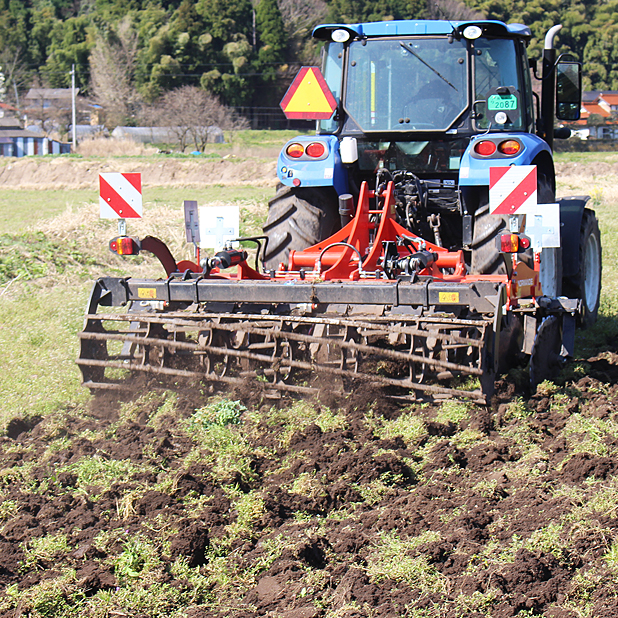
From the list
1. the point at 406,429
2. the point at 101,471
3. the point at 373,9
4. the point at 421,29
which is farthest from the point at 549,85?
the point at 373,9

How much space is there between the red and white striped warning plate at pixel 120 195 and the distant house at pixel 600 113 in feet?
163

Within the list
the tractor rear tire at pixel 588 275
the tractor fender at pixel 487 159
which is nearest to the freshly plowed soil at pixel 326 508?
the tractor fender at pixel 487 159

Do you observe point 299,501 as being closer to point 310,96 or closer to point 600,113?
point 310,96

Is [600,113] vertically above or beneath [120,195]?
above

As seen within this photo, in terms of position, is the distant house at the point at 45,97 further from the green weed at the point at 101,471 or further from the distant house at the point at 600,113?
the green weed at the point at 101,471

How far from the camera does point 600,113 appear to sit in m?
61.1

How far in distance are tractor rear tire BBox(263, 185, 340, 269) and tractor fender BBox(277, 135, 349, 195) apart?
13 centimetres

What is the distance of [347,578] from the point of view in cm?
296

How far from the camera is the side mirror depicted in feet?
20.4

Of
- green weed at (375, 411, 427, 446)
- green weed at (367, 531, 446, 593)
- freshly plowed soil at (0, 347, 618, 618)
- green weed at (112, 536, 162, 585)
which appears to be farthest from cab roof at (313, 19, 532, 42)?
green weed at (112, 536, 162, 585)

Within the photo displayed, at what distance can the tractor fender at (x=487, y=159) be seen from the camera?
5.47m

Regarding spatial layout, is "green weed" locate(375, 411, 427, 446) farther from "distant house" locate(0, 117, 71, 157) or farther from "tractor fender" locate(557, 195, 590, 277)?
"distant house" locate(0, 117, 71, 157)

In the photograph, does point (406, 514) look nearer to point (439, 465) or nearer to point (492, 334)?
point (439, 465)

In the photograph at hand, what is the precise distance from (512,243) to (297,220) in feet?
5.88
